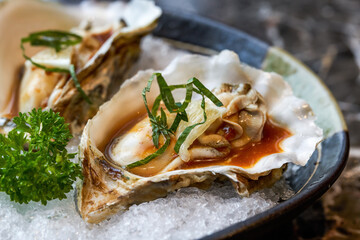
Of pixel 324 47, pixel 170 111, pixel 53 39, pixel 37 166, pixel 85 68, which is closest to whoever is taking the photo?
pixel 37 166

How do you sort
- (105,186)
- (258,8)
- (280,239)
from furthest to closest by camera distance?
(258,8) < (280,239) < (105,186)

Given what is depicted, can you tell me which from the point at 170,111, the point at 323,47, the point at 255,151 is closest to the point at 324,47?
the point at 323,47

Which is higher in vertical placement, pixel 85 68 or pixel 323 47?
pixel 85 68

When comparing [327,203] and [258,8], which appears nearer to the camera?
[327,203]

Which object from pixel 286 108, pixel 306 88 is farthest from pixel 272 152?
pixel 306 88

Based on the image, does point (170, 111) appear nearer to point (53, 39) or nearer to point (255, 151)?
point (255, 151)

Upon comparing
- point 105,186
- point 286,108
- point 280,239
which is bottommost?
point 280,239

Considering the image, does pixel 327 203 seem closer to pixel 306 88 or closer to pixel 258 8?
pixel 306 88

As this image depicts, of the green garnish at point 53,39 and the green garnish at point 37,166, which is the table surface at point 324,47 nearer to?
the green garnish at point 53,39
